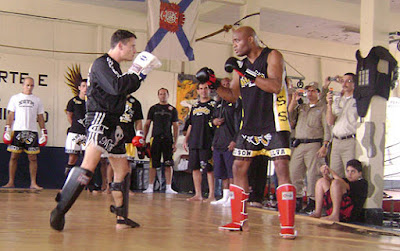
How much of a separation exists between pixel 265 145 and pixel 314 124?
281cm

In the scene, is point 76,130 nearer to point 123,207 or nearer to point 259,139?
point 123,207

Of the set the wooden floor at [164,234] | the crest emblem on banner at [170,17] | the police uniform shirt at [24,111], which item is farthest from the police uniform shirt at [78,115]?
the wooden floor at [164,234]

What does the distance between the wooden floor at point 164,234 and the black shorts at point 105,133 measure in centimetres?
60

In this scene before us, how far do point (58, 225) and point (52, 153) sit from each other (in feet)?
22.0

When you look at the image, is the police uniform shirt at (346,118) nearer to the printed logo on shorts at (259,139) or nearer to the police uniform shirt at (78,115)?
the printed logo on shorts at (259,139)

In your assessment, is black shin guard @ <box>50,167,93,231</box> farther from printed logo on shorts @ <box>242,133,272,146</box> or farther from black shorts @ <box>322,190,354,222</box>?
black shorts @ <box>322,190,354,222</box>

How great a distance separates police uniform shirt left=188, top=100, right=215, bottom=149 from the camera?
7.44 meters

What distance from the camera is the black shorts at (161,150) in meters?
→ 8.40

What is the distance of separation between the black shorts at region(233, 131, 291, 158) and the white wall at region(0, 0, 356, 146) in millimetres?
6807

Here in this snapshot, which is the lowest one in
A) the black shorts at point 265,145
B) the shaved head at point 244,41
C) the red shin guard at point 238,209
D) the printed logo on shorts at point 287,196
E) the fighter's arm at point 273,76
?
the red shin guard at point 238,209

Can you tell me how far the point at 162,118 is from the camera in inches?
331

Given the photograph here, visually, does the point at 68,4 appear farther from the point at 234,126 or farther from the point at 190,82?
the point at 234,126

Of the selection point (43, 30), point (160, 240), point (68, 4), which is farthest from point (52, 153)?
point (160, 240)

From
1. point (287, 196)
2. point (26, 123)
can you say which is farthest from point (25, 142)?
point (287, 196)
